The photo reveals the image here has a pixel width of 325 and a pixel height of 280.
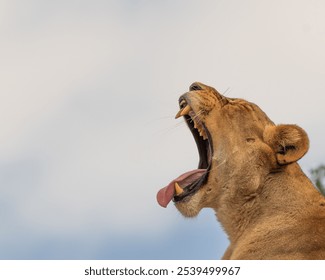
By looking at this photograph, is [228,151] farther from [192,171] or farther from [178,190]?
[178,190]

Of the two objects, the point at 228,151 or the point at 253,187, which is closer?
the point at 253,187

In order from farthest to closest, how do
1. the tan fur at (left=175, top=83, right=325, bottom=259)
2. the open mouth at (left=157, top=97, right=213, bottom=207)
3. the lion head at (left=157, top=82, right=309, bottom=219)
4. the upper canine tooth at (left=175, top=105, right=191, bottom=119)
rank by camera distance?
1. the upper canine tooth at (left=175, top=105, right=191, bottom=119)
2. the open mouth at (left=157, top=97, right=213, bottom=207)
3. the lion head at (left=157, top=82, right=309, bottom=219)
4. the tan fur at (left=175, top=83, right=325, bottom=259)

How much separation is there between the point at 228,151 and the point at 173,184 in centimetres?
74

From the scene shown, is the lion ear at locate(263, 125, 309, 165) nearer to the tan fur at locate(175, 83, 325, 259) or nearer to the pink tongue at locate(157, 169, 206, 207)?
the tan fur at locate(175, 83, 325, 259)

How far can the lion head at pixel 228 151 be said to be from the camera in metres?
9.76

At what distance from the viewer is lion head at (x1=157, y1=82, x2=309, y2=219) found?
9.76m

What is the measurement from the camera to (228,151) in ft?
32.9

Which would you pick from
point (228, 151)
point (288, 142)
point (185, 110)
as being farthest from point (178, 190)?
point (288, 142)

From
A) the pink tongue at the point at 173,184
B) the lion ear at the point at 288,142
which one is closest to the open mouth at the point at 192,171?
the pink tongue at the point at 173,184

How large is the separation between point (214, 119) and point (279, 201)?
1.32 metres

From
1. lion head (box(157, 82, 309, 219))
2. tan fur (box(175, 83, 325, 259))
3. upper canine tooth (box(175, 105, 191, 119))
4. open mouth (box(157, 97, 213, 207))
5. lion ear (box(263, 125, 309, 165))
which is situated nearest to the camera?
tan fur (box(175, 83, 325, 259))

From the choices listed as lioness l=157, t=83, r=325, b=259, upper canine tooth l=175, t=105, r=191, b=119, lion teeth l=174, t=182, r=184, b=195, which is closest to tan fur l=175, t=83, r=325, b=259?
lioness l=157, t=83, r=325, b=259
